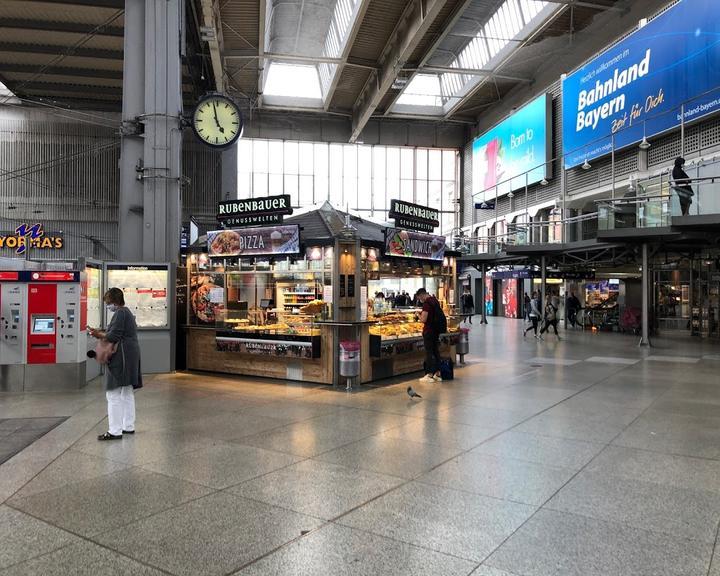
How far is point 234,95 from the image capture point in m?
32.7

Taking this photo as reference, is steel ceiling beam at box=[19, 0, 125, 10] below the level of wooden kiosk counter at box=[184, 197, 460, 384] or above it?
above

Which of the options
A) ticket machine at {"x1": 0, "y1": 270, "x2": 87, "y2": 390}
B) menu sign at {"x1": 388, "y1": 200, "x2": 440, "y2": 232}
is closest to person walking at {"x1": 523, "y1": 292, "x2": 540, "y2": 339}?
menu sign at {"x1": 388, "y1": 200, "x2": 440, "y2": 232}

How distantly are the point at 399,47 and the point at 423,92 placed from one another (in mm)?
11150

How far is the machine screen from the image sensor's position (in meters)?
9.70

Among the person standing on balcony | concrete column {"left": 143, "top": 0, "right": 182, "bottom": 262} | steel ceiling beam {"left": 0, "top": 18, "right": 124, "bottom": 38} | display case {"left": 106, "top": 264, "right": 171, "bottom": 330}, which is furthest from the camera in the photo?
steel ceiling beam {"left": 0, "top": 18, "right": 124, "bottom": 38}

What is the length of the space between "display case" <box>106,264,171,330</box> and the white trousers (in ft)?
17.7

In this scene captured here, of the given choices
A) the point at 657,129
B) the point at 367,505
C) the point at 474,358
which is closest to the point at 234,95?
the point at 657,129

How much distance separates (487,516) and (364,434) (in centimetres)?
267

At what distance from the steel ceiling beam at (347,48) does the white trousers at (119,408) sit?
19042mm

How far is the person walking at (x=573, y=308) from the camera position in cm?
2611

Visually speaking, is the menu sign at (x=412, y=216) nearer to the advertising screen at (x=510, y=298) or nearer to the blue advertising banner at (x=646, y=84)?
the blue advertising banner at (x=646, y=84)

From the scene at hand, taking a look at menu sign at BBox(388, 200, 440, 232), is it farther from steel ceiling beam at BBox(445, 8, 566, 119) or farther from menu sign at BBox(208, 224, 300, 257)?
steel ceiling beam at BBox(445, 8, 566, 119)

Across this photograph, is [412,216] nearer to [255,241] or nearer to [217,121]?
[255,241]

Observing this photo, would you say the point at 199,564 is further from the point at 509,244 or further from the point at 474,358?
the point at 509,244
